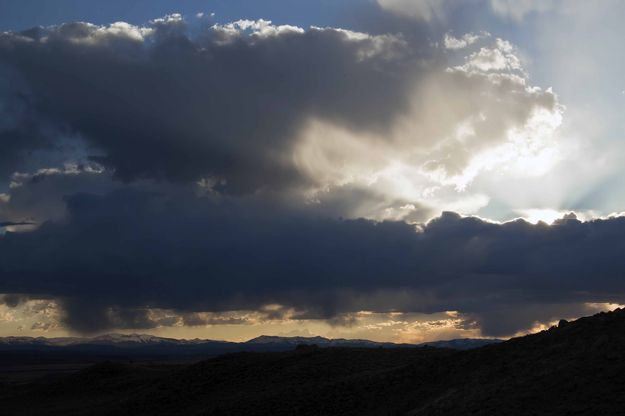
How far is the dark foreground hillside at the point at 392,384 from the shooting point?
99.5ft

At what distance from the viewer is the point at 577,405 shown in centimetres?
2764

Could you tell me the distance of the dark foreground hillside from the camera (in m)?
30.3

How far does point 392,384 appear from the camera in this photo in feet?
141

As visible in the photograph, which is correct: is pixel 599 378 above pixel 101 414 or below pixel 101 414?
above

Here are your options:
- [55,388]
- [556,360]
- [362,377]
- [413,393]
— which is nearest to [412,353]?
[362,377]

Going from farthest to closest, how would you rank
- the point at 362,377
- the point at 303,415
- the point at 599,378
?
1. the point at 362,377
2. the point at 303,415
3. the point at 599,378

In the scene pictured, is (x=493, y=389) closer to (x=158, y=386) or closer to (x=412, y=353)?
(x=412, y=353)

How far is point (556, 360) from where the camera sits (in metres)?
34.1

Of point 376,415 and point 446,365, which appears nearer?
point 376,415

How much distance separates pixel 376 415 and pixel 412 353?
1799cm

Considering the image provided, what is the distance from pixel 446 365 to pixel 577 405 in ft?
50.1

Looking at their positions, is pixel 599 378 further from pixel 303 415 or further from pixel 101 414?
pixel 101 414

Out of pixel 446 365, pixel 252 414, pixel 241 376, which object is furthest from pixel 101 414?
pixel 446 365

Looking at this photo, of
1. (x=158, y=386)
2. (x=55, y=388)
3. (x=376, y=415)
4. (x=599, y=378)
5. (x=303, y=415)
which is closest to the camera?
(x=599, y=378)
